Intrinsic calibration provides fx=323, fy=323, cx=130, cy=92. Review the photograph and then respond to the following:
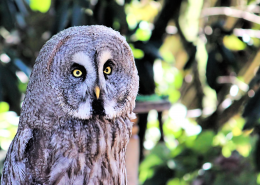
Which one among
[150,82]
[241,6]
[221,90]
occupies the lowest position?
[150,82]

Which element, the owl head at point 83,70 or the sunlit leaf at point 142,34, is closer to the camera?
the owl head at point 83,70

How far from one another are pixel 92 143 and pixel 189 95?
6.38ft

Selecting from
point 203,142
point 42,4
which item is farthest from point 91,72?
point 203,142

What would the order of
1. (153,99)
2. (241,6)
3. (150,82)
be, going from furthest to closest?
1. (241,6)
2. (150,82)
3. (153,99)

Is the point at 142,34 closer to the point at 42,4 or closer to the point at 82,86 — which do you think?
the point at 42,4

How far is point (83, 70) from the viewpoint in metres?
0.76

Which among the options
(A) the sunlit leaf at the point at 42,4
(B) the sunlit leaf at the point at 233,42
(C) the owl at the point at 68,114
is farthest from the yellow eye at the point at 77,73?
(B) the sunlit leaf at the point at 233,42

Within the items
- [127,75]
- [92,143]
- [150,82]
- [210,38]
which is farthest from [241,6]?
[92,143]

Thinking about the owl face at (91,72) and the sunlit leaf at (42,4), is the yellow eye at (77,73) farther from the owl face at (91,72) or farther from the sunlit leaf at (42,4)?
the sunlit leaf at (42,4)

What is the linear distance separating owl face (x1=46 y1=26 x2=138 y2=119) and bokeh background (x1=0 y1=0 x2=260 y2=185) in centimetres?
49

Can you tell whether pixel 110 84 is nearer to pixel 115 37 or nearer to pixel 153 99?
pixel 115 37

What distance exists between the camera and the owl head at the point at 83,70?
0.74 m

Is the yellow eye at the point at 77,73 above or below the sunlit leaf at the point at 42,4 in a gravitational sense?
below

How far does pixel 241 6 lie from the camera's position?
221 cm
